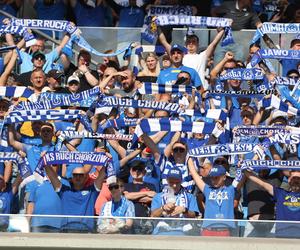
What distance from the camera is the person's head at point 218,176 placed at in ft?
58.5

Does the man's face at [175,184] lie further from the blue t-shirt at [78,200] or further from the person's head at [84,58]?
the person's head at [84,58]

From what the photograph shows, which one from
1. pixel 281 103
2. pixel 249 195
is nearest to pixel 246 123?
pixel 281 103

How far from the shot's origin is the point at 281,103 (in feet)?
66.1

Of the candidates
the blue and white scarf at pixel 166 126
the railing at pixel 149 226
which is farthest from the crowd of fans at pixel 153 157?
the blue and white scarf at pixel 166 126

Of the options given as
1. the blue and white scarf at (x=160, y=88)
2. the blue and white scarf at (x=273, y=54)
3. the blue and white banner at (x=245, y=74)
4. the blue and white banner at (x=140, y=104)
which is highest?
the blue and white scarf at (x=273, y=54)

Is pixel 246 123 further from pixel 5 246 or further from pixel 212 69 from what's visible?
pixel 5 246

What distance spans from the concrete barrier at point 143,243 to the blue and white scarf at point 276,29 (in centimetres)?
563

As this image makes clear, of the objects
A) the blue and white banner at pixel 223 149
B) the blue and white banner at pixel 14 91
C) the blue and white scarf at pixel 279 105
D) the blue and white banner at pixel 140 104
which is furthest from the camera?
the blue and white banner at pixel 14 91

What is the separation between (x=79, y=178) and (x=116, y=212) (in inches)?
29.1

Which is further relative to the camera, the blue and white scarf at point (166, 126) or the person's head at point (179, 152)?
the blue and white scarf at point (166, 126)

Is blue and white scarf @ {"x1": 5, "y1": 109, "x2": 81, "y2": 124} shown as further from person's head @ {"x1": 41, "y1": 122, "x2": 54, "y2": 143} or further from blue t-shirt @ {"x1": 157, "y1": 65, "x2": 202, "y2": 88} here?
blue t-shirt @ {"x1": 157, "y1": 65, "x2": 202, "y2": 88}

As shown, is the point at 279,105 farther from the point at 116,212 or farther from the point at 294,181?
the point at 116,212

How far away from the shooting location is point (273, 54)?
21531 millimetres

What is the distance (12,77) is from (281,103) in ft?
14.3
